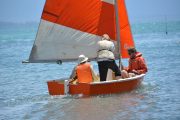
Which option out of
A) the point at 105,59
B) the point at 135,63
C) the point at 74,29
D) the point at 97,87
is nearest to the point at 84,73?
the point at 97,87

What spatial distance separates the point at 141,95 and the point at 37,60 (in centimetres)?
298

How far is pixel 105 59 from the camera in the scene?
15.5 meters

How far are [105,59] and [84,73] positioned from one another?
0.67 metres

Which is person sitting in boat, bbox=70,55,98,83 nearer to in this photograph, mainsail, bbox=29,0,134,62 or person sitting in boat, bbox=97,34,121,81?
person sitting in boat, bbox=97,34,121,81

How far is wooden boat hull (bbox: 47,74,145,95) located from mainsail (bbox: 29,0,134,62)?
1341 mm

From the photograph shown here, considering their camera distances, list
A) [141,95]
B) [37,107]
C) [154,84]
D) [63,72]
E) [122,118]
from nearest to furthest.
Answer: [122,118], [37,107], [141,95], [154,84], [63,72]

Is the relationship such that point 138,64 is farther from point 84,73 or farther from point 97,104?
point 97,104

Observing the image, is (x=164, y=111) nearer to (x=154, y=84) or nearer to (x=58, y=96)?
(x=58, y=96)

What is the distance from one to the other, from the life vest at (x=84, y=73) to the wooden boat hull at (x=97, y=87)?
31cm

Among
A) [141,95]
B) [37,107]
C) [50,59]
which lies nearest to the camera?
[37,107]

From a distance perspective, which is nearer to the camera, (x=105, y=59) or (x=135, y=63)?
(x=105, y=59)

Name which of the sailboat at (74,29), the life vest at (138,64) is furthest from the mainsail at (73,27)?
the life vest at (138,64)

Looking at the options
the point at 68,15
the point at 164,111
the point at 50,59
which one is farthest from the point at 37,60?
the point at 164,111

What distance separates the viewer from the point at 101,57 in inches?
613
